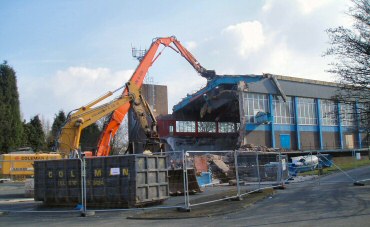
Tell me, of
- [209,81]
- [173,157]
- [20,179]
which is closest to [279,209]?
[173,157]

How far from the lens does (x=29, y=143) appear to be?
59.3m

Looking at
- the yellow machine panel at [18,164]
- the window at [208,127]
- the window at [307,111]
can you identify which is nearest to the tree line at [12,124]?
the yellow machine panel at [18,164]

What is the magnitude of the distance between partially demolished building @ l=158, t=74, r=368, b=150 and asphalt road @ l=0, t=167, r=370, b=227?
36018 millimetres

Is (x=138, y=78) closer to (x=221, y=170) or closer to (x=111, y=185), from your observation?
(x=221, y=170)

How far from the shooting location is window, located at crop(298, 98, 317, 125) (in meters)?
60.6

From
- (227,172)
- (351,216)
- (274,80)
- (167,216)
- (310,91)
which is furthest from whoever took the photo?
(310,91)

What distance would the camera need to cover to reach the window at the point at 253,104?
54750mm

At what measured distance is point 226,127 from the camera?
76.6m

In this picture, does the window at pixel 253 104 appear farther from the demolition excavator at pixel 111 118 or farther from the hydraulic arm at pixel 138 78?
the demolition excavator at pixel 111 118

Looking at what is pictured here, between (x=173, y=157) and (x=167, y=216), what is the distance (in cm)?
1295

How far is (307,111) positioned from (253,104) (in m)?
10.9

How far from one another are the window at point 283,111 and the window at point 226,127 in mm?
17877

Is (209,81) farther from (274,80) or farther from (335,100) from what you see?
(335,100)

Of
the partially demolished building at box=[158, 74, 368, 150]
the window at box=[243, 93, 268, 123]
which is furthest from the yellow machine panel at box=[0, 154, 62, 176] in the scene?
the window at box=[243, 93, 268, 123]
